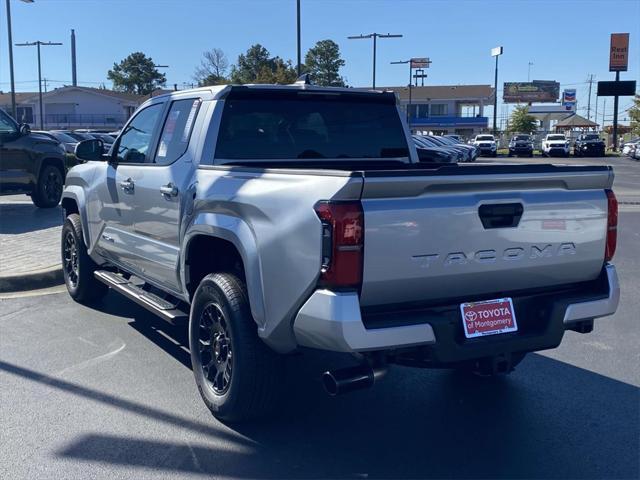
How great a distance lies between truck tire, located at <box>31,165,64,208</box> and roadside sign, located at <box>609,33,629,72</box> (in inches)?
2613

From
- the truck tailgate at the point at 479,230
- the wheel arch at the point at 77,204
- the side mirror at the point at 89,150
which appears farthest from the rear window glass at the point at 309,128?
the wheel arch at the point at 77,204

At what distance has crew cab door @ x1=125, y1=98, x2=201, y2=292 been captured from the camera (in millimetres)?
5129

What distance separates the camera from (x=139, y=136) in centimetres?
622

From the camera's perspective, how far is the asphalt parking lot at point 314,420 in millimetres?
4043

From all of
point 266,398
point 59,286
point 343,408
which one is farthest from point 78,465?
point 59,286

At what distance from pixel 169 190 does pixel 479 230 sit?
2294 millimetres

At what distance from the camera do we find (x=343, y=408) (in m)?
4.93

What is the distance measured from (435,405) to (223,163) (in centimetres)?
219

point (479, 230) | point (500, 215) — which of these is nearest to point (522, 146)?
point (500, 215)

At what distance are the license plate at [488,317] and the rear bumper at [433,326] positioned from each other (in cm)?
4

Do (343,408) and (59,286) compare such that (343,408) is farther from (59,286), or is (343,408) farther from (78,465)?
(59,286)

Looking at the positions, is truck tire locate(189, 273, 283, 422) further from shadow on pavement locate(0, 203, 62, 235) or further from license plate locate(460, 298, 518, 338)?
shadow on pavement locate(0, 203, 62, 235)

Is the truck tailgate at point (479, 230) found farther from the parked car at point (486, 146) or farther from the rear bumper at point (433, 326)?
the parked car at point (486, 146)

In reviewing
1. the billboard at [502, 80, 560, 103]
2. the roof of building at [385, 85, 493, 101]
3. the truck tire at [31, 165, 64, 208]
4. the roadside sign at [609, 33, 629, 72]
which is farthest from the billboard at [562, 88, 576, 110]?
the truck tire at [31, 165, 64, 208]
